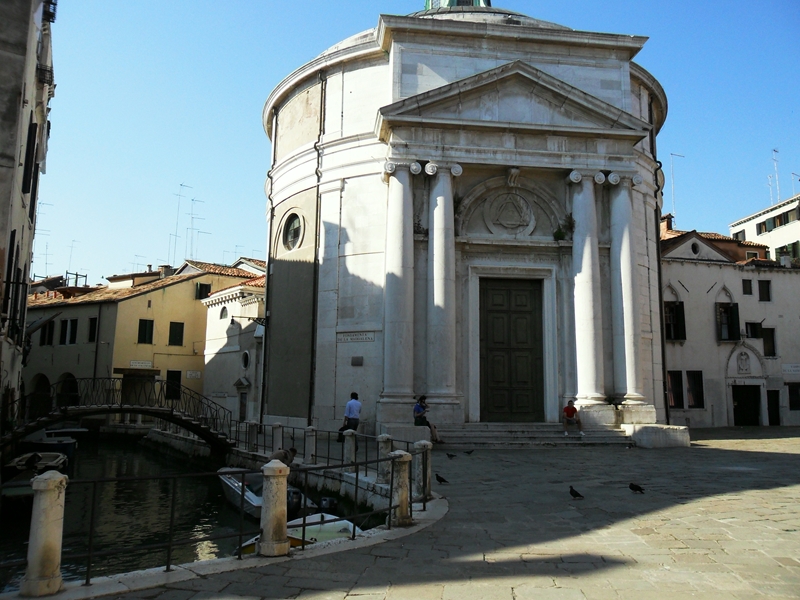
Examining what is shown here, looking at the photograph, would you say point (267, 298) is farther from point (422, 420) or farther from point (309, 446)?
point (309, 446)

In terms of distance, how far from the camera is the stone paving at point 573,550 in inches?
219

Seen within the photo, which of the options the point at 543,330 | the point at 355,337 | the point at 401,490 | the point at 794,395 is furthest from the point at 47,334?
the point at 794,395

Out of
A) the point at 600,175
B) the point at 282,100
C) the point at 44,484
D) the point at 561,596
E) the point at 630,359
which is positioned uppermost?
the point at 282,100

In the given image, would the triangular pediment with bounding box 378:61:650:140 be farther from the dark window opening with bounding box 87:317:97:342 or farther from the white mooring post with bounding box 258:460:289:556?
the dark window opening with bounding box 87:317:97:342

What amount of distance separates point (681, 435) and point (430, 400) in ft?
21.0

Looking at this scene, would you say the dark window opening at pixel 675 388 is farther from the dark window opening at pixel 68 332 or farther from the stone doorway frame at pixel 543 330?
the dark window opening at pixel 68 332

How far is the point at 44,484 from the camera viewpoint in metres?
5.46

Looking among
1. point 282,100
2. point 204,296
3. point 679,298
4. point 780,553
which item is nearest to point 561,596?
point 780,553

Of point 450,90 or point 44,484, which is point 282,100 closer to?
point 450,90

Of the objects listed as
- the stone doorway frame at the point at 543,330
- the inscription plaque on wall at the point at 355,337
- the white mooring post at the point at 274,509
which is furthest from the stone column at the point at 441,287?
the white mooring post at the point at 274,509

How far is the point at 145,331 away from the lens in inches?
1415

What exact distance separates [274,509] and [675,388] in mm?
25355

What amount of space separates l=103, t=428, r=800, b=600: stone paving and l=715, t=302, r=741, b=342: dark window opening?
62.4 ft

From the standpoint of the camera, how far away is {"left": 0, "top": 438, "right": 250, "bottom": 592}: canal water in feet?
34.8
